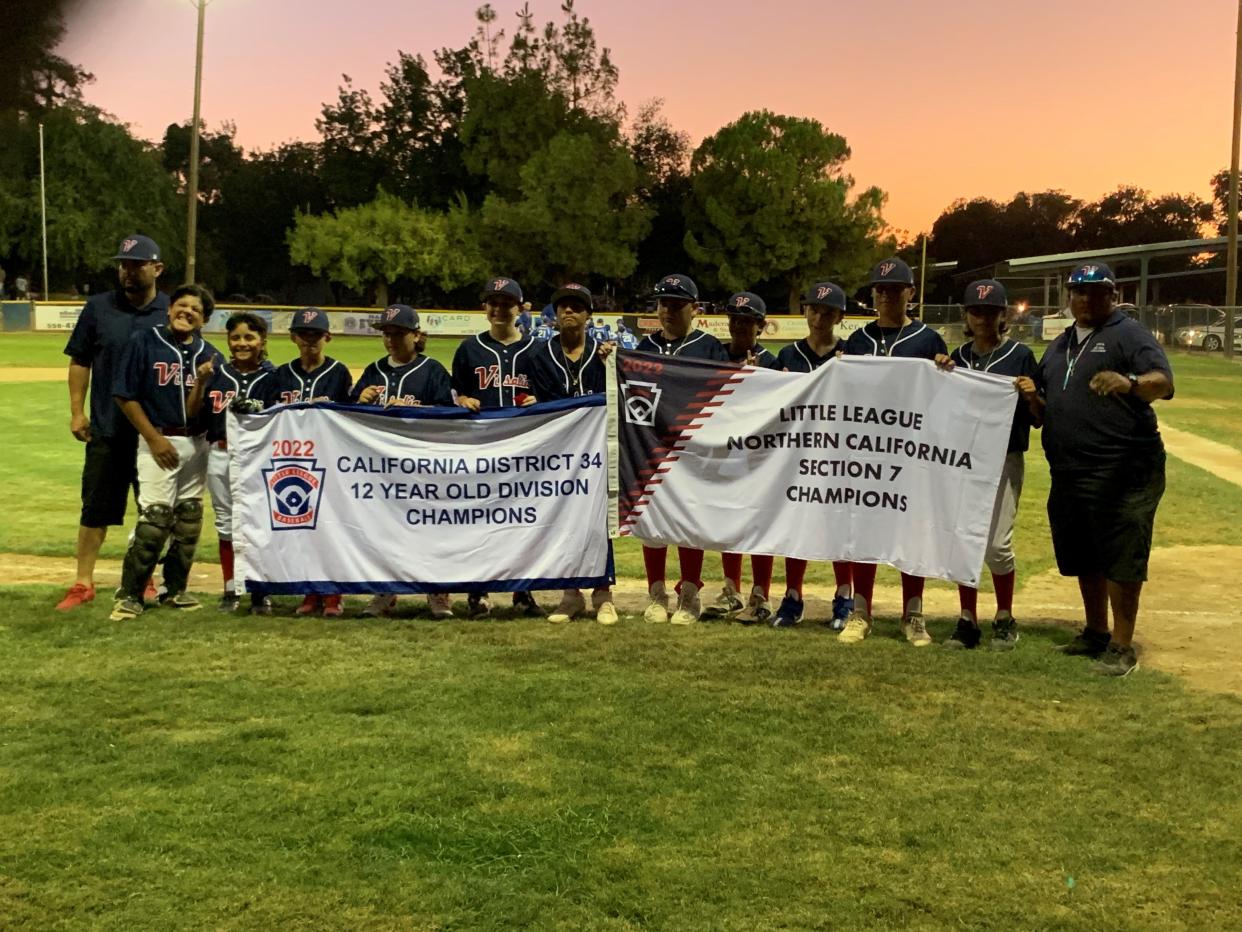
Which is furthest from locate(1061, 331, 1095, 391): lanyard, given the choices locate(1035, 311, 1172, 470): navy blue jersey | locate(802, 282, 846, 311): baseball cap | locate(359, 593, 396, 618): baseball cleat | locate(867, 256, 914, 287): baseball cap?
locate(359, 593, 396, 618): baseball cleat

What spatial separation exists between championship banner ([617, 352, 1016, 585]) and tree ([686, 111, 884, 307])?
191 feet

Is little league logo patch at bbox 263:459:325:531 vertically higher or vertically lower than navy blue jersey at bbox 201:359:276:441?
lower

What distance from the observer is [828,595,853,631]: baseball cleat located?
6.64 m

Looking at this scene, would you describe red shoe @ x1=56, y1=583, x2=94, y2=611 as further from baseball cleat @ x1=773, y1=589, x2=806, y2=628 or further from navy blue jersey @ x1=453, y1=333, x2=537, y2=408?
baseball cleat @ x1=773, y1=589, x2=806, y2=628

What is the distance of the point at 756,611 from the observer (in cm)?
682

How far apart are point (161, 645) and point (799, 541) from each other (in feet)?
12.2

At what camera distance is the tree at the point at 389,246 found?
62500mm

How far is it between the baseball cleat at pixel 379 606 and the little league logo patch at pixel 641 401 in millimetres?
1915

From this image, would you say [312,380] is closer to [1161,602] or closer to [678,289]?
[678,289]

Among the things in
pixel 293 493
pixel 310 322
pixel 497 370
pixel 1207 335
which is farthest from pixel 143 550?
pixel 1207 335

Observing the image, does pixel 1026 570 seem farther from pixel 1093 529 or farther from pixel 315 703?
pixel 315 703

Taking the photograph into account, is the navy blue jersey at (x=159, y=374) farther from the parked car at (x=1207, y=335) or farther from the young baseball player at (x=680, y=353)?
the parked car at (x=1207, y=335)

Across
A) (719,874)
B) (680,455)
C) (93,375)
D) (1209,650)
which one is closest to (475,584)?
(680,455)

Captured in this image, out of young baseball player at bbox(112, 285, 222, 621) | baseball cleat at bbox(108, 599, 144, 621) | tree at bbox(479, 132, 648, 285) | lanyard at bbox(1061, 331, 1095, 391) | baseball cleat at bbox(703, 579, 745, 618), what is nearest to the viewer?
lanyard at bbox(1061, 331, 1095, 391)
